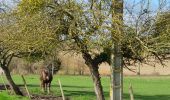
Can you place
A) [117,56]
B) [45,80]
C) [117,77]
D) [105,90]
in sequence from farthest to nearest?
[105,90] → [45,80] → [117,56] → [117,77]

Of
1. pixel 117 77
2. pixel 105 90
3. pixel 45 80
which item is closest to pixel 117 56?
pixel 117 77

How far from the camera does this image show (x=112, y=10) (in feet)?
50.7

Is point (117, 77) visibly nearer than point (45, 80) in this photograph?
Yes

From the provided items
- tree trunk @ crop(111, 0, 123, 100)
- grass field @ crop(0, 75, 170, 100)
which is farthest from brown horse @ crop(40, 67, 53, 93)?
tree trunk @ crop(111, 0, 123, 100)

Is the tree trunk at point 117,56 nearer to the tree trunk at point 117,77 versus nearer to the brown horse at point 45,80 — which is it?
the tree trunk at point 117,77

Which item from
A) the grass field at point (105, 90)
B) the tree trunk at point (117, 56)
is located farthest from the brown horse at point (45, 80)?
the tree trunk at point (117, 56)

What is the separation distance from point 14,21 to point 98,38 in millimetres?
3532

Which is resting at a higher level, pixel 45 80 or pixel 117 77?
pixel 45 80

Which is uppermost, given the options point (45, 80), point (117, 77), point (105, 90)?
point (45, 80)

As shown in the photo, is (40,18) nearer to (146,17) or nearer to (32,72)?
(146,17)

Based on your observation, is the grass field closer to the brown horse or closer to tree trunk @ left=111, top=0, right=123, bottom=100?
the brown horse

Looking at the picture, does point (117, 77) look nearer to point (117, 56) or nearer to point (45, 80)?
point (117, 56)

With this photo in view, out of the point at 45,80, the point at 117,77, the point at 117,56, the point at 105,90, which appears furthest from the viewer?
the point at 105,90

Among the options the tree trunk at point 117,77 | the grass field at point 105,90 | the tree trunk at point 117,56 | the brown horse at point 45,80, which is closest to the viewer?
the tree trunk at point 117,56
